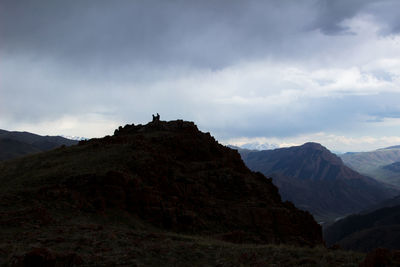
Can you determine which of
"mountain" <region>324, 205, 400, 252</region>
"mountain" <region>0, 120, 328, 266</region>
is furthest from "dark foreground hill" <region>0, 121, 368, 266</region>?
"mountain" <region>324, 205, 400, 252</region>

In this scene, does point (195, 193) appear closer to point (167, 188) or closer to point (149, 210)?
point (167, 188)

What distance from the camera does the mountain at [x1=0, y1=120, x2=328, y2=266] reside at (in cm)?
1416

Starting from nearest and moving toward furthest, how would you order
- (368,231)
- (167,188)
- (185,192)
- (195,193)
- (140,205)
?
1. (140,205)
2. (167,188)
3. (185,192)
4. (195,193)
5. (368,231)

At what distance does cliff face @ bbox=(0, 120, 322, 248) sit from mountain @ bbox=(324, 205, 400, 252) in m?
47.5

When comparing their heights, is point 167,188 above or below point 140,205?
above

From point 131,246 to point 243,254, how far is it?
530 cm

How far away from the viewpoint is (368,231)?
345 feet

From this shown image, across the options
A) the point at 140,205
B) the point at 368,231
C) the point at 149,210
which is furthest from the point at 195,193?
the point at 368,231

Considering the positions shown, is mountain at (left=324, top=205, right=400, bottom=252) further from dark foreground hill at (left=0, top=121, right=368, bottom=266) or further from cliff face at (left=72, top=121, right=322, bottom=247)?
dark foreground hill at (left=0, top=121, right=368, bottom=266)

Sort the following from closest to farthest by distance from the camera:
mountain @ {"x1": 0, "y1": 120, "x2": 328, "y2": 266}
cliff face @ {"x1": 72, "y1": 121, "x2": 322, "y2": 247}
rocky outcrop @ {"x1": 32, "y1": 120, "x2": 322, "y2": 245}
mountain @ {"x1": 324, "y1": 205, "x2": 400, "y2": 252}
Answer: mountain @ {"x1": 0, "y1": 120, "x2": 328, "y2": 266} < rocky outcrop @ {"x1": 32, "y1": 120, "x2": 322, "y2": 245} < cliff face @ {"x1": 72, "y1": 121, "x2": 322, "y2": 247} < mountain @ {"x1": 324, "y1": 205, "x2": 400, "y2": 252}

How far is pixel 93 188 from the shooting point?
22.9 meters

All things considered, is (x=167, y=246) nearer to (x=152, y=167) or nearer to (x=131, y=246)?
(x=131, y=246)

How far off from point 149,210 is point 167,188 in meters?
3.86

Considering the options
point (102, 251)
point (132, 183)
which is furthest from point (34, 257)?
point (132, 183)
